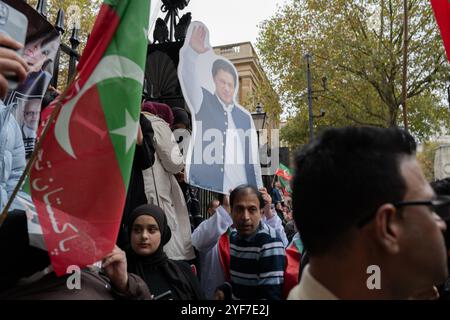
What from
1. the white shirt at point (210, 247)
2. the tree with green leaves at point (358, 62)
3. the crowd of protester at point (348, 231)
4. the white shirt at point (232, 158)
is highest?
the tree with green leaves at point (358, 62)

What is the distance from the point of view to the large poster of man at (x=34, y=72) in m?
2.95

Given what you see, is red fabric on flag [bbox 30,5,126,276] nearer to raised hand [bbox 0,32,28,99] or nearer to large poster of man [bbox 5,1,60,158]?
raised hand [bbox 0,32,28,99]

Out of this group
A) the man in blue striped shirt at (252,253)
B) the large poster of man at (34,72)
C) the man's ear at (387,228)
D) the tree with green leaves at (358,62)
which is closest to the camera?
the man's ear at (387,228)

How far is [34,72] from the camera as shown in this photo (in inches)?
120

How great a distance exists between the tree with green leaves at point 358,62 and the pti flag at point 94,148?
1200cm

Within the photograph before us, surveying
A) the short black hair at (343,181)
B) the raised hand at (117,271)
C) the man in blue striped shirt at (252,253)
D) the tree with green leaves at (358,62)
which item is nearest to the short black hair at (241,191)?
the man in blue striped shirt at (252,253)

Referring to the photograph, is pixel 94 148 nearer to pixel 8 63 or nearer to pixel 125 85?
pixel 125 85

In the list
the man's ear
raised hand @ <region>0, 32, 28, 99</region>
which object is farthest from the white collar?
the man's ear

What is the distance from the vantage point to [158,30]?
15.2 feet

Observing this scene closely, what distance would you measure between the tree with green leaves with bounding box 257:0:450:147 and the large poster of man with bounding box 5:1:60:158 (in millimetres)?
10849

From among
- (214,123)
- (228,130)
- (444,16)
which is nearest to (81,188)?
(214,123)

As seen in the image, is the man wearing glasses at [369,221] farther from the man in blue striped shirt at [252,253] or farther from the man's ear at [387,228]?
the man in blue striped shirt at [252,253]

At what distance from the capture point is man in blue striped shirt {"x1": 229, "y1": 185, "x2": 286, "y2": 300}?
2.52m
